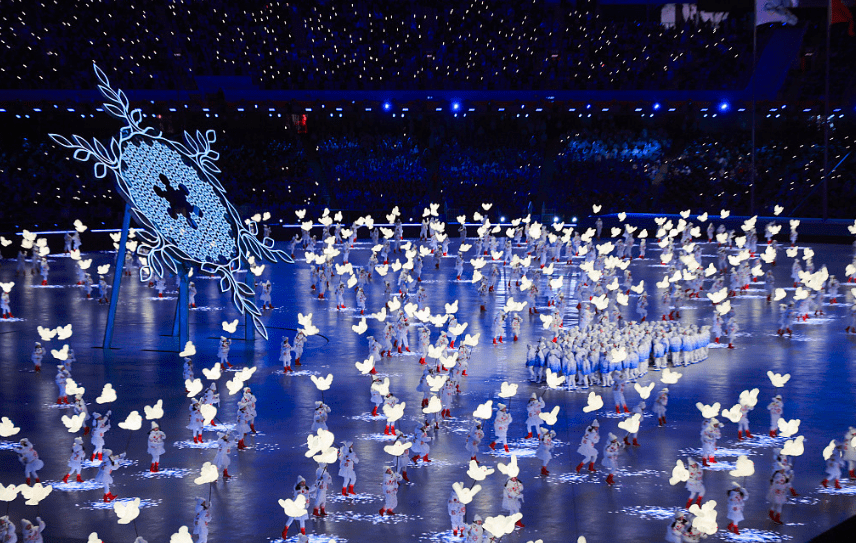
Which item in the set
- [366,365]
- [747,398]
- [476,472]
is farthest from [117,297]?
[747,398]

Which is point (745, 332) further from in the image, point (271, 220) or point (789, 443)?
point (271, 220)

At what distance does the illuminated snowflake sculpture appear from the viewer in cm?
2025

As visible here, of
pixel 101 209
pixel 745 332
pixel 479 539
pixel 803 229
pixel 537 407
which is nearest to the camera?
pixel 479 539

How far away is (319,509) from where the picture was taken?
12.0 meters

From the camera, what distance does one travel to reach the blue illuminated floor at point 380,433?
11.8 m

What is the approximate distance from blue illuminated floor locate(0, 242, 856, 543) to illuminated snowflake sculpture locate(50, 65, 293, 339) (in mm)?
2122

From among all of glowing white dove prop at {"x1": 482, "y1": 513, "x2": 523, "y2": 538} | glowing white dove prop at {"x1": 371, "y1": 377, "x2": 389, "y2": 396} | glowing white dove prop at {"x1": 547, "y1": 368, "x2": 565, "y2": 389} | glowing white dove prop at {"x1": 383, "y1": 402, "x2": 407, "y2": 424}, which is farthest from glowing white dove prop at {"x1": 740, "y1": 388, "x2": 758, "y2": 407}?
glowing white dove prop at {"x1": 482, "y1": 513, "x2": 523, "y2": 538}

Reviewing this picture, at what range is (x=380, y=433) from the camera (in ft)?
50.8

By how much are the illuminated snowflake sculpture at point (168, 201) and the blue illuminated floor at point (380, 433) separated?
212 cm

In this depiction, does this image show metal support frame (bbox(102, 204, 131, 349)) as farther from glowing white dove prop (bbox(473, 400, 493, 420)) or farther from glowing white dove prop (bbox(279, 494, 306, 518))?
glowing white dove prop (bbox(279, 494, 306, 518))

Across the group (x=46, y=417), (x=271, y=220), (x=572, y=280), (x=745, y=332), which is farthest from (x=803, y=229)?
(x=46, y=417)

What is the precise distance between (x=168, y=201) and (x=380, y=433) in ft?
27.5

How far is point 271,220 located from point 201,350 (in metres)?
27.4

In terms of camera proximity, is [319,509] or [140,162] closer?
[319,509]
